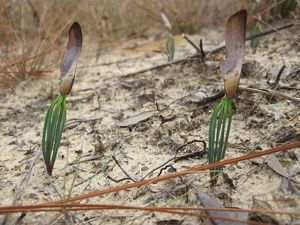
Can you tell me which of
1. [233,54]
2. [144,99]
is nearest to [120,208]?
[233,54]

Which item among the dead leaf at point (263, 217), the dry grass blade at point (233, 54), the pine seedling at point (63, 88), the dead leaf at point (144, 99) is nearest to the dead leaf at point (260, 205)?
the dead leaf at point (263, 217)

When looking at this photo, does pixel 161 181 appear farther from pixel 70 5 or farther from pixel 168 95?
pixel 70 5

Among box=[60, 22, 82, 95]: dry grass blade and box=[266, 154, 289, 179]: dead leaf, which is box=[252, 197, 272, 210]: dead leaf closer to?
box=[266, 154, 289, 179]: dead leaf

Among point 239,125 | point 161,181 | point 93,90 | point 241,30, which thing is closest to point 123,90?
point 93,90

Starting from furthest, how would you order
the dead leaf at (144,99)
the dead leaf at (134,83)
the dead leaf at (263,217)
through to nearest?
the dead leaf at (134,83), the dead leaf at (144,99), the dead leaf at (263,217)

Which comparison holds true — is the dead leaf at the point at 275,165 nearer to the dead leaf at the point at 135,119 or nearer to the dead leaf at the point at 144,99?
the dead leaf at the point at 135,119

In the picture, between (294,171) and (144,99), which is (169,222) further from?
(144,99)
